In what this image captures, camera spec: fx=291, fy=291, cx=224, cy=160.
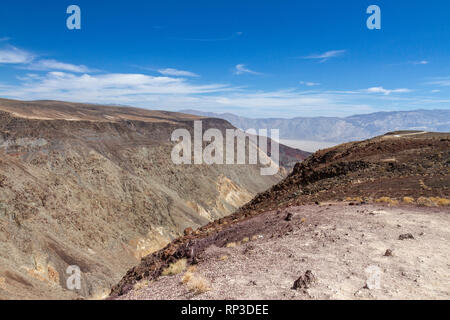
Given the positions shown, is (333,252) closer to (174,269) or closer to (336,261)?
(336,261)

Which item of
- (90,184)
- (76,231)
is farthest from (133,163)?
(76,231)

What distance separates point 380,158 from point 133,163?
43.0 metres

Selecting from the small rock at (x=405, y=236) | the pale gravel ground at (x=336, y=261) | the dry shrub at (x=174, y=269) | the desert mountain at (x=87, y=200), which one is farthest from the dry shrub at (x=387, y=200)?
A: the desert mountain at (x=87, y=200)

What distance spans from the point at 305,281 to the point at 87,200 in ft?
119

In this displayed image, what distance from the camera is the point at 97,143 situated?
52.1 metres

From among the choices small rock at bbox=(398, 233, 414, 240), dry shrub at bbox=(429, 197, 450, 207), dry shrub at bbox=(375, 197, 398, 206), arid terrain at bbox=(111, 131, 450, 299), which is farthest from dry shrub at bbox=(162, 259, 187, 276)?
dry shrub at bbox=(429, 197, 450, 207)

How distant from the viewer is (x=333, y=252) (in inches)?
316

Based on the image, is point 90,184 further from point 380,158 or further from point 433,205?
point 433,205

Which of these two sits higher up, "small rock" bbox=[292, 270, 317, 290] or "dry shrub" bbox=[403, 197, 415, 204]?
"dry shrub" bbox=[403, 197, 415, 204]

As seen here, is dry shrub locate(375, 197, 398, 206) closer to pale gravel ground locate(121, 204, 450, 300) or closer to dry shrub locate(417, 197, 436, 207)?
dry shrub locate(417, 197, 436, 207)

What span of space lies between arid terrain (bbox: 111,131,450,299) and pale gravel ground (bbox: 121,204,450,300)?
0.07 ft

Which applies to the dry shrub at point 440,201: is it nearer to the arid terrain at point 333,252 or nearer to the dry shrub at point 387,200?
the arid terrain at point 333,252

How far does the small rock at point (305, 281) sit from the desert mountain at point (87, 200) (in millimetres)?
11491

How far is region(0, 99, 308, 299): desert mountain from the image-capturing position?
23266 mm
